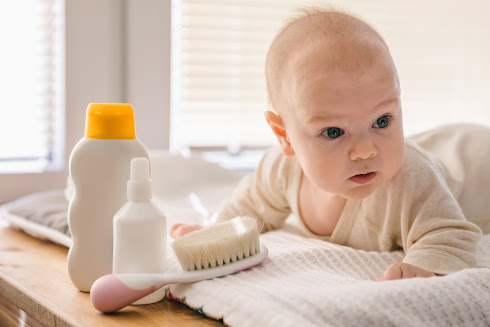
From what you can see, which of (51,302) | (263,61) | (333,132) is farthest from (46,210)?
(263,61)

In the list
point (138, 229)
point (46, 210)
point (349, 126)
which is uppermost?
point (349, 126)

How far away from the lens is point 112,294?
668 millimetres

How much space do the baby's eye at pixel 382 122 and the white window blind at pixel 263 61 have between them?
0.93 meters

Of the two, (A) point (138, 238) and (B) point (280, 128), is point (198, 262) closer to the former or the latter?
(A) point (138, 238)

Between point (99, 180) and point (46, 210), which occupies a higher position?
point (99, 180)

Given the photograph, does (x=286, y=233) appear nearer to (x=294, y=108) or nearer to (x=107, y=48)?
(x=294, y=108)

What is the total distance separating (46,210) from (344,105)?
63 centimetres

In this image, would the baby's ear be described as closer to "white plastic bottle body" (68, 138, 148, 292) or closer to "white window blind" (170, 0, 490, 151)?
"white plastic bottle body" (68, 138, 148, 292)

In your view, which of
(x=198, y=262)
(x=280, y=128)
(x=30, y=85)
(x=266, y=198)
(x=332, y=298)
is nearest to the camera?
(x=332, y=298)

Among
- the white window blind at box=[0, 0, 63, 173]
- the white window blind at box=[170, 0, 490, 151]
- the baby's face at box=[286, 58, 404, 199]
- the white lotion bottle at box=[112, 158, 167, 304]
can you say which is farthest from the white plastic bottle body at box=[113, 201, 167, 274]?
the white window blind at box=[170, 0, 490, 151]

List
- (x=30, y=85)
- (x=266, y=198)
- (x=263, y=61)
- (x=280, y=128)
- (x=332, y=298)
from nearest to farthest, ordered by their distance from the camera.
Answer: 1. (x=332, y=298)
2. (x=280, y=128)
3. (x=266, y=198)
4. (x=30, y=85)
5. (x=263, y=61)

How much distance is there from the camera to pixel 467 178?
1139mm

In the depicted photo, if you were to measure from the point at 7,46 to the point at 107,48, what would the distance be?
23cm

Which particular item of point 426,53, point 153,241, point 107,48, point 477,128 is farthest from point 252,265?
point 426,53
